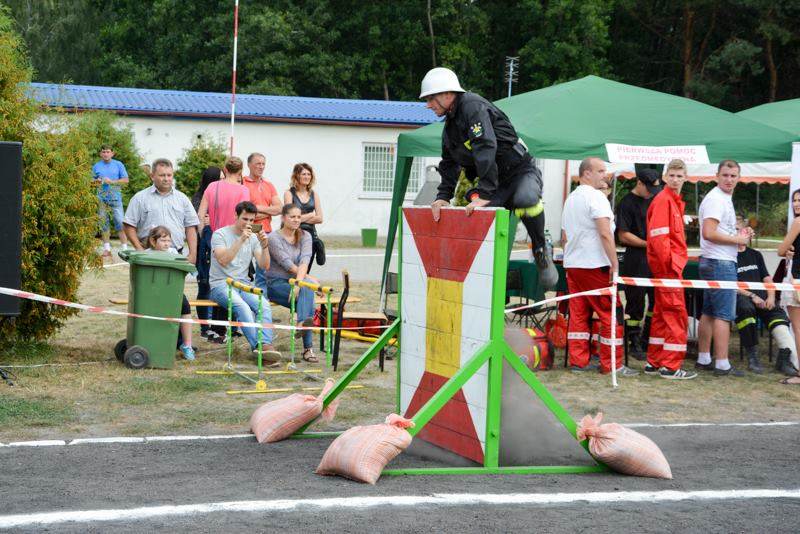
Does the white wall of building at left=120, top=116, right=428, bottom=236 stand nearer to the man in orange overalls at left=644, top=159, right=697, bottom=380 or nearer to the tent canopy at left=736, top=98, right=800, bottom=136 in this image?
the tent canopy at left=736, top=98, right=800, bottom=136

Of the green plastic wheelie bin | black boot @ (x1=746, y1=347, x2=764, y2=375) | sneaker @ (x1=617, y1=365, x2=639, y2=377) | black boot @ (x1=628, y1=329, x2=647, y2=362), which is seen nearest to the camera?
the green plastic wheelie bin

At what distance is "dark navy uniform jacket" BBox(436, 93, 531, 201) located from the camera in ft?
22.2

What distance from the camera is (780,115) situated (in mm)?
14812

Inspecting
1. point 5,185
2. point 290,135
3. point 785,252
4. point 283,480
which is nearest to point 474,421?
point 283,480

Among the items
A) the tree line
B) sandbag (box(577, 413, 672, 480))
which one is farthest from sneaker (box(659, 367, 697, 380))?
the tree line

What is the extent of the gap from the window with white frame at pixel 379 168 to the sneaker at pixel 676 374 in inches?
907

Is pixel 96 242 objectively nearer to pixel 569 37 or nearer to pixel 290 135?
pixel 290 135

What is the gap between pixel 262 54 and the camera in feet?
144

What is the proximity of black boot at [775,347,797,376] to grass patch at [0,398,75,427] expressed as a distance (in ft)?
22.2

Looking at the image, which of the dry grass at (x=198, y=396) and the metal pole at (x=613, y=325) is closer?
the dry grass at (x=198, y=396)

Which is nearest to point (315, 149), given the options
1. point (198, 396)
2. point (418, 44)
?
point (418, 44)

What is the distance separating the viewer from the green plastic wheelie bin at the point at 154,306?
9.14 m

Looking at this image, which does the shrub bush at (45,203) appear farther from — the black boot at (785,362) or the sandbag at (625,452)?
the black boot at (785,362)

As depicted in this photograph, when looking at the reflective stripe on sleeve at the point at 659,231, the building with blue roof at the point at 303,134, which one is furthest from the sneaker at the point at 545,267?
the building with blue roof at the point at 303,134
